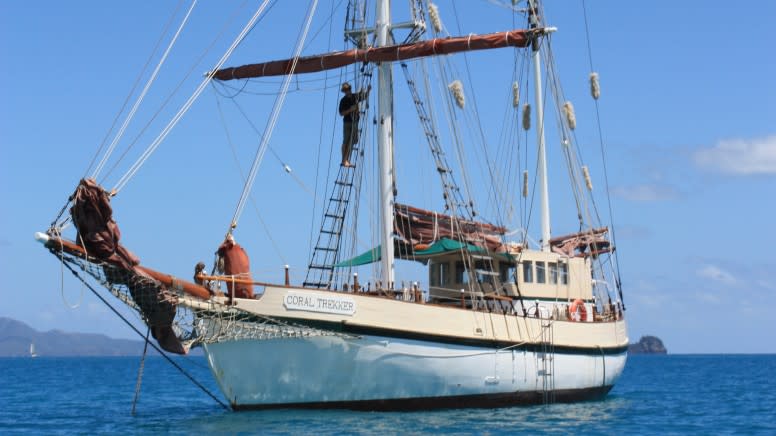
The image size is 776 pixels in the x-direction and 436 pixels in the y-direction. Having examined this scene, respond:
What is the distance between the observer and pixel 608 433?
25.1 m

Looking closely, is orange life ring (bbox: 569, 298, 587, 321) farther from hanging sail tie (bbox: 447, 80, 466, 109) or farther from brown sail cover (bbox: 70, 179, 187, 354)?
brown sail cover (bbox: 70, 179, 187, 354)

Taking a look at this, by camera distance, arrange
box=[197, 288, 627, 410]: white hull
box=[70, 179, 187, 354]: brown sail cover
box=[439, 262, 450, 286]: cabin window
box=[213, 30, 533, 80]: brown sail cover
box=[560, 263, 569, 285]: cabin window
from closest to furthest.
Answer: box=[70, 179, 187, 354]: brown sail cover → box=[197, 288, 627, 410]: white hull → box=[213, 30, 533, 80]: brown sail cover → box=[439, 262, 450, 286]: cabin window → box=[560, 263, 569, 285]: cabin window

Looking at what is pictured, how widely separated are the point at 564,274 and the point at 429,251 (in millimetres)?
5776

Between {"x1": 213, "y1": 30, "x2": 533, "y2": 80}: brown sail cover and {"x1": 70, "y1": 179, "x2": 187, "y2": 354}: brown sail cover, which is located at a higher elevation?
{"x1": 213, "y1": 30, "x2": 533, "y2": 80}: brown sail cover

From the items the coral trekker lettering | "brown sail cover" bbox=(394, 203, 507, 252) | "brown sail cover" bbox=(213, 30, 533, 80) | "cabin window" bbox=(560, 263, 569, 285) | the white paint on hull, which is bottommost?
the white paint on hull

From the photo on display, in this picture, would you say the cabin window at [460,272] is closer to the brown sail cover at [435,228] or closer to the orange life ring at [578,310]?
the brown sail cover at [435,228]

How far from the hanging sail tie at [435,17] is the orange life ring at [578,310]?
10.4 meters

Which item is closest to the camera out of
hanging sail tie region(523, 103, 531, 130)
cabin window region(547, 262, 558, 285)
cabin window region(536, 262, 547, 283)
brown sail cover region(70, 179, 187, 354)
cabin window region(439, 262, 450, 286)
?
brown sail cover region(70, 179, 187, 354)

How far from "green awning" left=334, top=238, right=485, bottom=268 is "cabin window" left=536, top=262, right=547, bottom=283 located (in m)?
2.80

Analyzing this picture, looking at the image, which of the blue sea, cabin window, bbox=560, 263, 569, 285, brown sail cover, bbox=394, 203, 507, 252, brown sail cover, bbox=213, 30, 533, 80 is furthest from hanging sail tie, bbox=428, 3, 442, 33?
the blue sea

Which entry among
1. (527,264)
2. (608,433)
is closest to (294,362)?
(608,433)

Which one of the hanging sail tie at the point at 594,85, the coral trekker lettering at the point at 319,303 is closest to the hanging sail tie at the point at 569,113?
the hanging sail tie at the point at 594,85

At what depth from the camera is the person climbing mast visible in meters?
31.9

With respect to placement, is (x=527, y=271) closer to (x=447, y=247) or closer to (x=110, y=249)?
(x=447, y=247)
